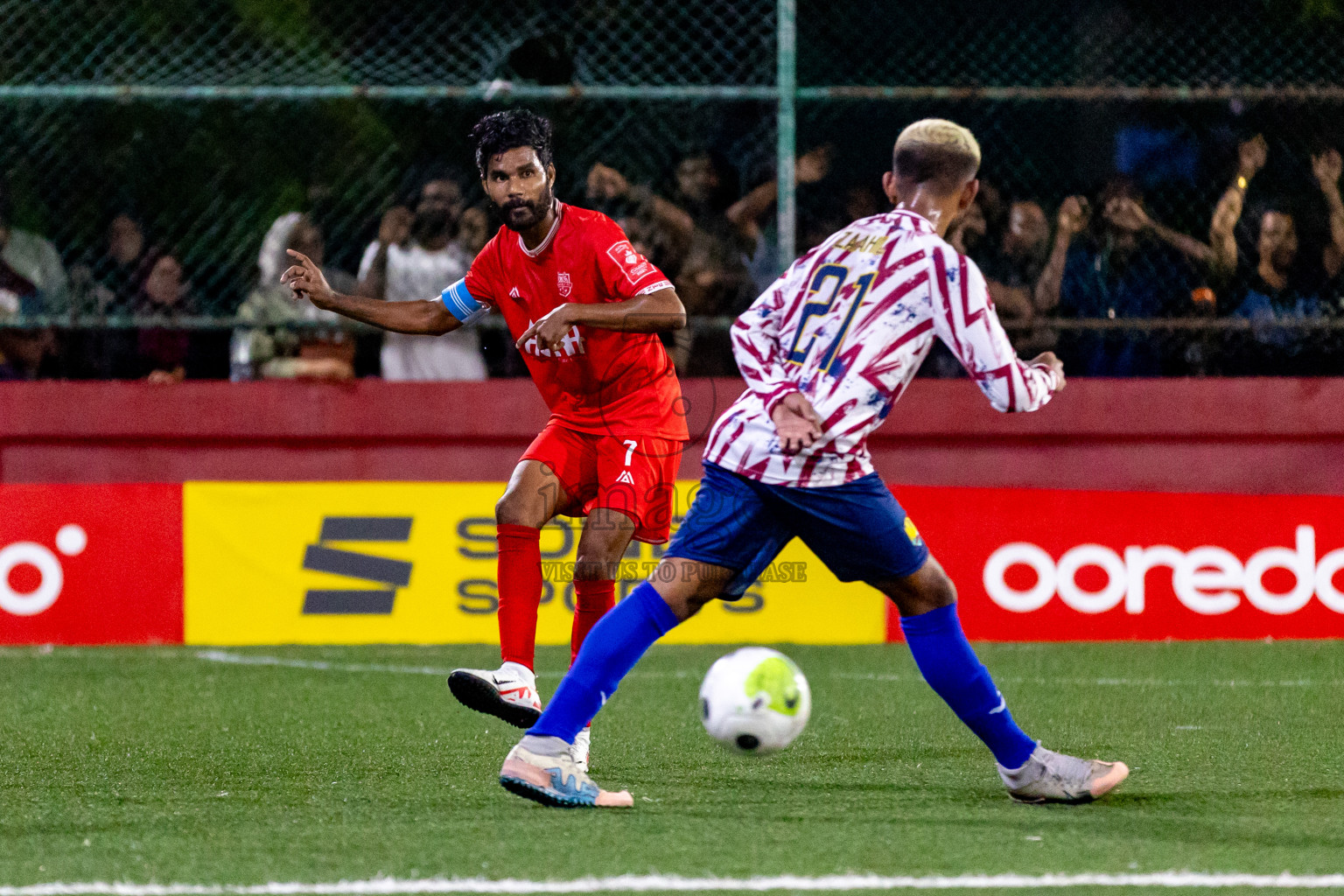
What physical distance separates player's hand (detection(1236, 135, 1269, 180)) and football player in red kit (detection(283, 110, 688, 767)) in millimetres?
5588

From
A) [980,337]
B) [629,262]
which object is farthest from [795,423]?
[629,262]

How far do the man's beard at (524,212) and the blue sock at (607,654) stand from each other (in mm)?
1523

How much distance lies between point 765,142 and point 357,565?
138 inches

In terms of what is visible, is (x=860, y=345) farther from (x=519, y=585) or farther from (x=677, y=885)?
(x=519, y=585)

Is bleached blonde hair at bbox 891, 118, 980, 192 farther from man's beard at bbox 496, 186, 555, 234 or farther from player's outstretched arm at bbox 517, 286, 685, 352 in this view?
man's beard at bbox 496, 186, 555, 234

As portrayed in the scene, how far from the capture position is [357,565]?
971cm

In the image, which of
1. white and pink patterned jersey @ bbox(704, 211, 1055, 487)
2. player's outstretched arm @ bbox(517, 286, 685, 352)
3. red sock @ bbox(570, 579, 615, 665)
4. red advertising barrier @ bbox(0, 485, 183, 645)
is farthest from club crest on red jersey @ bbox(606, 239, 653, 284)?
red advertising barrier @ bbox(0, 485, 183, 645)

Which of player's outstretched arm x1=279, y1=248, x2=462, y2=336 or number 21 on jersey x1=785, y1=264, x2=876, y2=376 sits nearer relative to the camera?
number 21 on jersey x1=785, y1=264, x2=876, y2=376

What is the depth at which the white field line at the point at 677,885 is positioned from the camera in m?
3.74

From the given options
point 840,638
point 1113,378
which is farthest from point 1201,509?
point 840,638

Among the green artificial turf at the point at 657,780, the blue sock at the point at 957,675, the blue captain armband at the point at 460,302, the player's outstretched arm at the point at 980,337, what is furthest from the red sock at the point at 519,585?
the player's outstretched arm at the point at 980,337

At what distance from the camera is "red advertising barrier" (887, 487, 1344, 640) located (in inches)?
375

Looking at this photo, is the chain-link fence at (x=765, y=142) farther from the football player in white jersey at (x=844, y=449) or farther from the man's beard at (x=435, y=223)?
the football player in white jersey at (x=844, y=449)

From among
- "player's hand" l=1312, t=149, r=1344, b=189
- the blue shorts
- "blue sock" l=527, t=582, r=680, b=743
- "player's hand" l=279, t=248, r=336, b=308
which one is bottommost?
"blue sock" l=527, t=582, r=680, b=743
